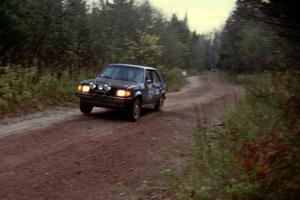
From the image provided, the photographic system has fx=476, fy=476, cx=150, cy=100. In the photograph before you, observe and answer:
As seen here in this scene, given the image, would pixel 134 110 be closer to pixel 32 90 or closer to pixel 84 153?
pixel 32 90

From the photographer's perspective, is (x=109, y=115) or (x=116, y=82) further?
(x=109, y=115)

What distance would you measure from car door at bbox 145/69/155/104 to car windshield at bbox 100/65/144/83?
1.16 feet

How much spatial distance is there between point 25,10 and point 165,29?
37.6 meters

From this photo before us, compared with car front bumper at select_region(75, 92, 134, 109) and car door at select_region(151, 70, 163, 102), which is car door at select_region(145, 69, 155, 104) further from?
car front bumper at select_region(75, 92, 134, 109)

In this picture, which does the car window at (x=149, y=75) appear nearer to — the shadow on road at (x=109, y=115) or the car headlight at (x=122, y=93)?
the shadow on road at (x=109, y=115)

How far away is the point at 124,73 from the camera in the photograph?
584 inches

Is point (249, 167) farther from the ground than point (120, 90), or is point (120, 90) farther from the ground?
point (120, 90)

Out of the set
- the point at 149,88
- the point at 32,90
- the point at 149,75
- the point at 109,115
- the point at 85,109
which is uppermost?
the point at 149,75

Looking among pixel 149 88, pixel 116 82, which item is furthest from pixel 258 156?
pixel 149 88

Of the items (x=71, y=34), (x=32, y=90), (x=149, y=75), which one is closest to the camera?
(x=149, y=75)

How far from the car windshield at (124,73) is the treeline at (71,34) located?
4.70m

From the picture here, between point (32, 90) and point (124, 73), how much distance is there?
358 centimetres

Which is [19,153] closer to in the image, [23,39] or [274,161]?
[274,161]

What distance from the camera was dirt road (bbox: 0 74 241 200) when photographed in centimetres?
700
